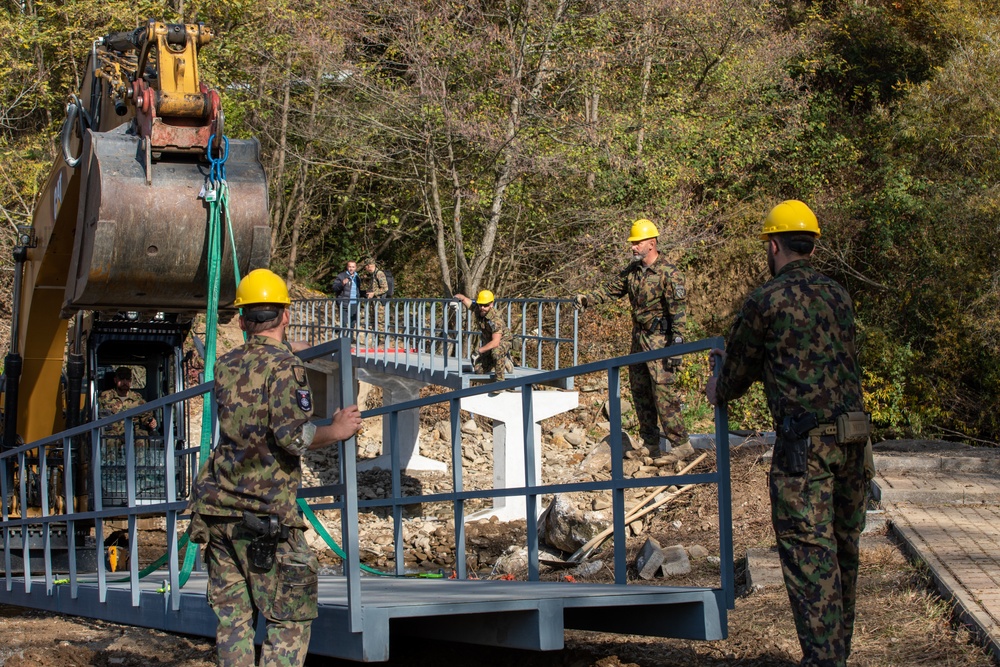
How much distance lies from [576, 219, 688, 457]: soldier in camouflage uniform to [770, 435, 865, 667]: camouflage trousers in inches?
182

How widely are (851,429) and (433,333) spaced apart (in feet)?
46.7

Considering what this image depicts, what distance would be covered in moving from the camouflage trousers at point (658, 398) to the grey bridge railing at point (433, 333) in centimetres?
604

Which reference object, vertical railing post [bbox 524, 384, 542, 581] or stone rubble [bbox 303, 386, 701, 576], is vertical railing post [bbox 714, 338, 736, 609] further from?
stone rubble [bbox 303, 386, 701, 576]

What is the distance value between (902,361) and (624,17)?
926 cm

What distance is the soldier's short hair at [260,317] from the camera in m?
5.09

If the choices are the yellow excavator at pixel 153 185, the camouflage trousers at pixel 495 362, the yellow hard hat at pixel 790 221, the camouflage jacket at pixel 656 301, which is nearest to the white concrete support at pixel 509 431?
the camouflage trousers at pixel 495 362

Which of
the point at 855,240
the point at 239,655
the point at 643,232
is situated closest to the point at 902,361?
the point at 855,240

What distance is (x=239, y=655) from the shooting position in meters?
5.03

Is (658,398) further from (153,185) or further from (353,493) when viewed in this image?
(353,493)

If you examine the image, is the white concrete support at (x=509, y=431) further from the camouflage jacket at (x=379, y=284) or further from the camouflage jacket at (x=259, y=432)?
the camouflage jacket at (x=259, y=432)

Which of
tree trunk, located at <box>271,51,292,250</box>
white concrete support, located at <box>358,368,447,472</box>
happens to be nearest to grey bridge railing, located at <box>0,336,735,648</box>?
white concrete support, located at <box>358,368,447,472</box>

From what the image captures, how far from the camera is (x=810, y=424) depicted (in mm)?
4961

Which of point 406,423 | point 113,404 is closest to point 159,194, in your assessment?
point 113,404

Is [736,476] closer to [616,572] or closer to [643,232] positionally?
[643,232]
